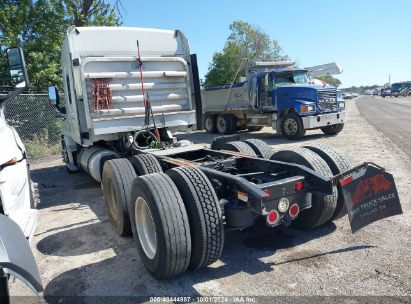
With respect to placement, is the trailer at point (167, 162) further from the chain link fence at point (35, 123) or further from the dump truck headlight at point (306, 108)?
the dump truck headlight at point (306, 108)

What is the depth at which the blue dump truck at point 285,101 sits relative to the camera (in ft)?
43.8

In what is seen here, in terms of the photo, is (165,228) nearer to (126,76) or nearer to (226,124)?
(126,76)

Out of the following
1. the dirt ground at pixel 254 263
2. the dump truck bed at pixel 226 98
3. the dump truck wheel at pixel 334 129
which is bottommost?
the dirt ground at pixel 254 263

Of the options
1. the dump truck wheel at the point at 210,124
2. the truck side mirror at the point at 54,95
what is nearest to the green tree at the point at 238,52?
the dump truck wheel at the point at 210,124

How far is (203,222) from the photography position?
3504mm

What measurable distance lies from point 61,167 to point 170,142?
5368 millimetres

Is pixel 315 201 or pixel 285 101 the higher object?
pixel 285 101

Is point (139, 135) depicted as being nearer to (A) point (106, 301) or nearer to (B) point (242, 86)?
(A) point (106, 301)

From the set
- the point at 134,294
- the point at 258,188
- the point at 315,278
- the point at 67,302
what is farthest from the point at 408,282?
the point at 67,302

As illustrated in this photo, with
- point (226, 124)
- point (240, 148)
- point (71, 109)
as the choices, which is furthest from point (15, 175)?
point (226, 124)

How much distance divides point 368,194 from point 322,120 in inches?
388

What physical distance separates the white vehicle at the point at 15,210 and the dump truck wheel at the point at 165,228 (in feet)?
3.73

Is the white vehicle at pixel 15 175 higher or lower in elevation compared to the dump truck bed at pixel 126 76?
lower

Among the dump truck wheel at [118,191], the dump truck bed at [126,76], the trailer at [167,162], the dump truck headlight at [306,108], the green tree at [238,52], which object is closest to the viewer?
the trailer at [167,162]
